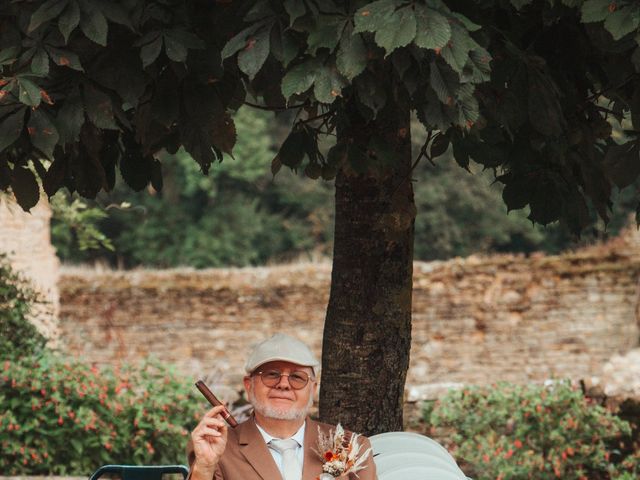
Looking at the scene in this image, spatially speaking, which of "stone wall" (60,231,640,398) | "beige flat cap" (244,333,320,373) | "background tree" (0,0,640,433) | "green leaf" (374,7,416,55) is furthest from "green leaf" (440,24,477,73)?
"stone wall" (60,231,640,398)

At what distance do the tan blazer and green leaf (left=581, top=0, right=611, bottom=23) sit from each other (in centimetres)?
166

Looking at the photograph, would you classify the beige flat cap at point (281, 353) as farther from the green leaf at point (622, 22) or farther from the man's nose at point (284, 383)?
the green leaf at point (622, 22)

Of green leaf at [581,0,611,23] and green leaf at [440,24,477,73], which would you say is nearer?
green leaf at [440,24,477,73]

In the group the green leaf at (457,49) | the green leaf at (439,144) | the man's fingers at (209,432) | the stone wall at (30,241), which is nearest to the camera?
the green leaf at (457,49)

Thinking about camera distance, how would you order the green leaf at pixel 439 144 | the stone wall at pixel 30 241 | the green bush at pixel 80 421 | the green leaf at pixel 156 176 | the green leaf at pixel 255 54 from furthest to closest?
1. the stone wall at pixel 30 241
2. the green bush at pixel 80 421
3. the green leaf at pixel 156 176
4. the green leaf at pixel 439 144
5. the green leaf at pixel 255 54

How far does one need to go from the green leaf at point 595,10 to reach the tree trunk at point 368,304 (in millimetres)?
1614

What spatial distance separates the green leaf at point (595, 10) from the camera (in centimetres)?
292

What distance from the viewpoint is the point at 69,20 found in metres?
2.92

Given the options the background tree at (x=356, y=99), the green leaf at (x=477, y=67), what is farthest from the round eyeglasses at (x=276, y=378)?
the green leaf at (x=477, y=67)

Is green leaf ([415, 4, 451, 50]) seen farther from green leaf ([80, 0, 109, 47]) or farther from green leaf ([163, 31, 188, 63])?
green leaf ([80, 0, 109, 47])

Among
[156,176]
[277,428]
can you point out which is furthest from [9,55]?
[277,428]

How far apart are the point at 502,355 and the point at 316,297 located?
3024 millimetres

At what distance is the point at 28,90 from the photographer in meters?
2.92

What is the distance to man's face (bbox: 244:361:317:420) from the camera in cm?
363
